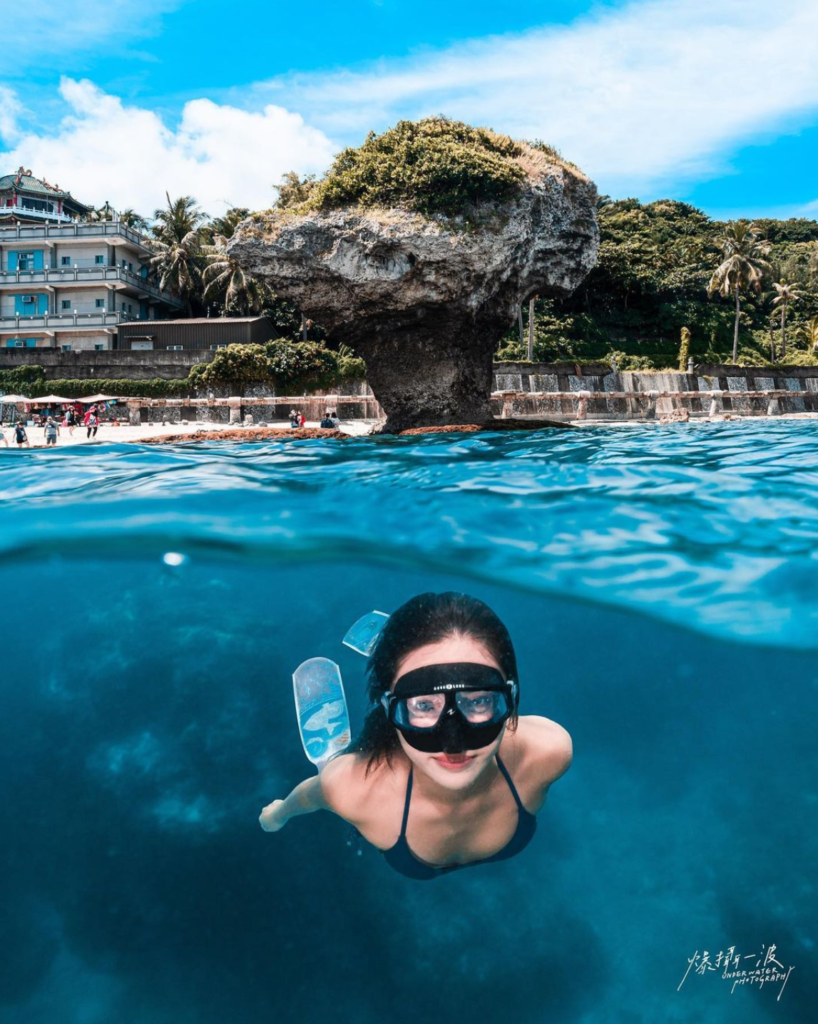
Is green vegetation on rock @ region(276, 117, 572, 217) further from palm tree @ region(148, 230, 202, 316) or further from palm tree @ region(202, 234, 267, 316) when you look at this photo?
palm tree @ region(148, 230, 202, 316)

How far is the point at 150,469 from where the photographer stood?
7.50 m

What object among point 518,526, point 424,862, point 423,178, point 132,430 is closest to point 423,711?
point 424,862

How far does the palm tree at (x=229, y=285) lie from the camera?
50.4 metres

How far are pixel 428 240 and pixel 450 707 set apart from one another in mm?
16031

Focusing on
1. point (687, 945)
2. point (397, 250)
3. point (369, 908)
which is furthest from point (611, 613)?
point (397, 250)

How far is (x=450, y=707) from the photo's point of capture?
277 cm

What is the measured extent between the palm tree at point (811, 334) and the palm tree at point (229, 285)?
41825 mm

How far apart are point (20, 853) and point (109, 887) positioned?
2.05ft

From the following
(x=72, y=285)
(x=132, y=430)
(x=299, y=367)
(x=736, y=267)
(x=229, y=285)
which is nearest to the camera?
(x=132, y=430)

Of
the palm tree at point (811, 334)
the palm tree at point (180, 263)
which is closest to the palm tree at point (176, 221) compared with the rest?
the palm tree at point (180, 263)

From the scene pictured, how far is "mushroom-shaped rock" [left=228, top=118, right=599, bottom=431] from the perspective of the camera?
1717 centimetres

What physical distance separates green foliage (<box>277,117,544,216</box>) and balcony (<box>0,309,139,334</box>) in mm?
35419

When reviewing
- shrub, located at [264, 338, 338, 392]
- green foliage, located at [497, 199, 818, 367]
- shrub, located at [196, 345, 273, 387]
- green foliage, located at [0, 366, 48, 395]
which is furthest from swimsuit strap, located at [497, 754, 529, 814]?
green foliage, located at [497, 199, 818, 367]

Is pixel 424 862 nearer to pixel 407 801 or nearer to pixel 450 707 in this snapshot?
pixel 407 801
